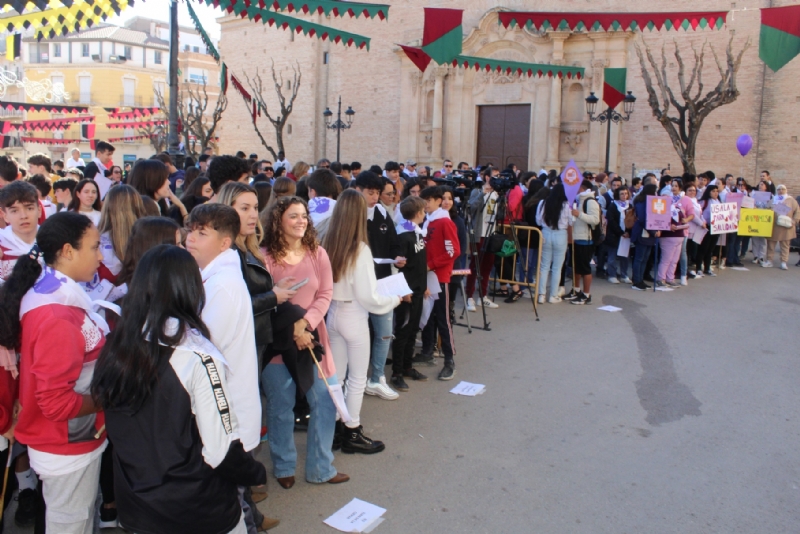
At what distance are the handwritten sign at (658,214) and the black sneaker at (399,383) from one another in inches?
261

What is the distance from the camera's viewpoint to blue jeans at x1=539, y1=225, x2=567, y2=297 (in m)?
9.21

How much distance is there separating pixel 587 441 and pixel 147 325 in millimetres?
3665

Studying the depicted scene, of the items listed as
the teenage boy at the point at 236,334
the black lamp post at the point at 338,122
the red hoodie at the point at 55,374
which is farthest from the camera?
the black lamp post at the point at 338,122

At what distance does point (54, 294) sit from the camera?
2654 mm

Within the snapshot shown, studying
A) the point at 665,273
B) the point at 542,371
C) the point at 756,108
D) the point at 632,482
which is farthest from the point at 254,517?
the point at 756,108

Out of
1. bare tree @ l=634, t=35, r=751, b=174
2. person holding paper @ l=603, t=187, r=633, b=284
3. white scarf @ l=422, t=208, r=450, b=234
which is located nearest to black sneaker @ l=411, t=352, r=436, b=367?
white scarf @ l=422, t=208, r=450, b=234

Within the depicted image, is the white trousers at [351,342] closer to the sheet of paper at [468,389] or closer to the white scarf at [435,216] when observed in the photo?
the sheet of paper at [468,389]

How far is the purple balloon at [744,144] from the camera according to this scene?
18.8 metres

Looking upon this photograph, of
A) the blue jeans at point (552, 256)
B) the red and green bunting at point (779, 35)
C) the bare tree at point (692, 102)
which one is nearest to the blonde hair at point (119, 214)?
the blue jeans at point (552, 256)

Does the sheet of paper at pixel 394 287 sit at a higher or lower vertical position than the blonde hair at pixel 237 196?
lower

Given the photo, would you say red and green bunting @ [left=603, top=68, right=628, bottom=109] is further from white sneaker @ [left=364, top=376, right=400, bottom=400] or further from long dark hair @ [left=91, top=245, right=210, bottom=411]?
long dark hair @ [left=91, top=245, right=210, bottom=411]

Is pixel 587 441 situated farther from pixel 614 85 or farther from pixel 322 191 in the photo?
pixel 614 85

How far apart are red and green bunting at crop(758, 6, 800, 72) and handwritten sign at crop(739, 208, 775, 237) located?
12.9 ft

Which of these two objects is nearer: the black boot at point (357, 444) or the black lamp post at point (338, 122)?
the black boot at point (357, 444)
